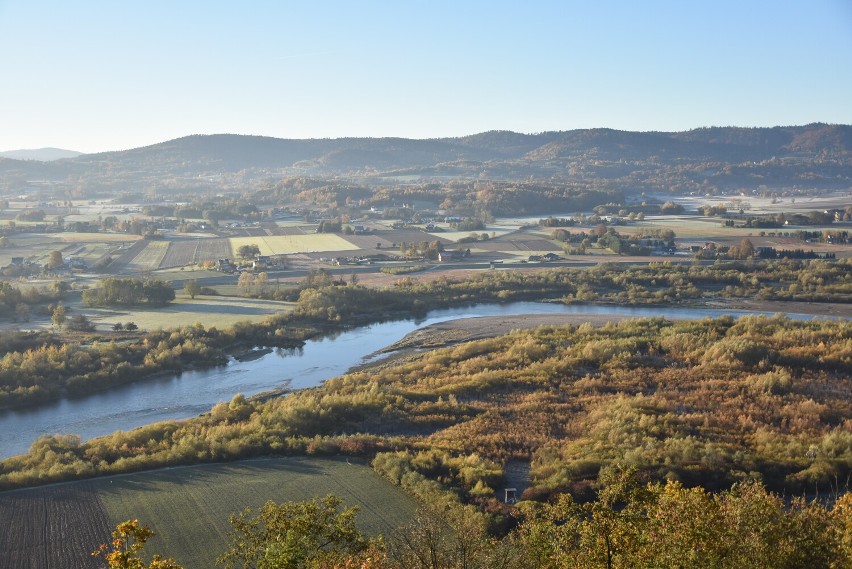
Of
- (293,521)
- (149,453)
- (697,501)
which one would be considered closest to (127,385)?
(149,453)

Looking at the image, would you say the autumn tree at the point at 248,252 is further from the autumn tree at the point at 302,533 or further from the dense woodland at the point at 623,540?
the dense woodland at the point at 623,540

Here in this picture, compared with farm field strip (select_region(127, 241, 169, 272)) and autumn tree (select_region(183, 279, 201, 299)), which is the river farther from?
farm field strip (select_region(127, 241, 169, 272))

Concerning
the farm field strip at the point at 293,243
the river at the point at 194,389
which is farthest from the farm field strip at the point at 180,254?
the river at the point at 194,389

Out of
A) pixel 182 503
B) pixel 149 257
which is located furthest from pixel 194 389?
pixel 149 257

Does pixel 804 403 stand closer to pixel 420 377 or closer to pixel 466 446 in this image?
pixel 466 446

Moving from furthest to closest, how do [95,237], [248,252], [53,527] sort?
1. [95,237]
2. [248,252]
3. [53,527]

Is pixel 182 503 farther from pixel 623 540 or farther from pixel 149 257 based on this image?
pixel 149 257
